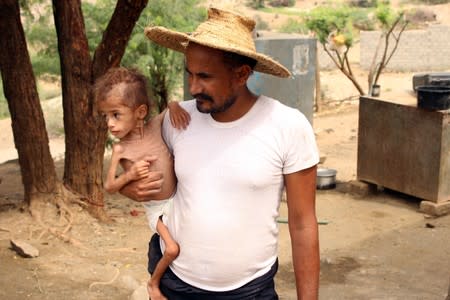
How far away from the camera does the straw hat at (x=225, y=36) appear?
6.98ft

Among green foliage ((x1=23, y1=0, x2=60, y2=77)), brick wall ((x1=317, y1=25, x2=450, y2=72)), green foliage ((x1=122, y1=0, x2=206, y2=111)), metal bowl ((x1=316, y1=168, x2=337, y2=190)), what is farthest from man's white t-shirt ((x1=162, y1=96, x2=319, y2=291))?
brick wall ((x1=317, y1=25, x2=450, y2=72))

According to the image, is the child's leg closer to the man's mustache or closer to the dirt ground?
the man's mustache

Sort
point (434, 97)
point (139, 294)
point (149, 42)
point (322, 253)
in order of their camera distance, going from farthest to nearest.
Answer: point (149, 42), point (434, 97), point (322, 253), point (139, 294)

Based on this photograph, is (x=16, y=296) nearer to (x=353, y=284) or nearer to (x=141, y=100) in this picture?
(x=353, y=284)

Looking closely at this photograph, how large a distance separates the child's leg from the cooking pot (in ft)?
17.0

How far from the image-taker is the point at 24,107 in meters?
6.31

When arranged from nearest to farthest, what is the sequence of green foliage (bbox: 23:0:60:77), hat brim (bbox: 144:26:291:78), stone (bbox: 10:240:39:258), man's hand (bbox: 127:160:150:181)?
hat brim (bbox: 144:26:291:78)
man's hand (bbox: 127:160:150:181)
stone (bbox: 10:240:39:258)
green foliage (bbox: 23:0:60:77)

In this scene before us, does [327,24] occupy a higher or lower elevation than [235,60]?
lower

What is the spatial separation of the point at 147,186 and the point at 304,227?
0.51 m

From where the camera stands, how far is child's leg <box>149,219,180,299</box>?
229cm

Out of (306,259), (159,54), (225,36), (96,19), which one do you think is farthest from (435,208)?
(96,19)

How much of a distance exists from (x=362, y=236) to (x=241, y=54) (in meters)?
5.01

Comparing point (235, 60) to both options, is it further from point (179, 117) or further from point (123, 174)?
point (123, 174)

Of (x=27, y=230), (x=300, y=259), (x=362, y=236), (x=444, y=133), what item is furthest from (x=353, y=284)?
(x=300, y=259)
